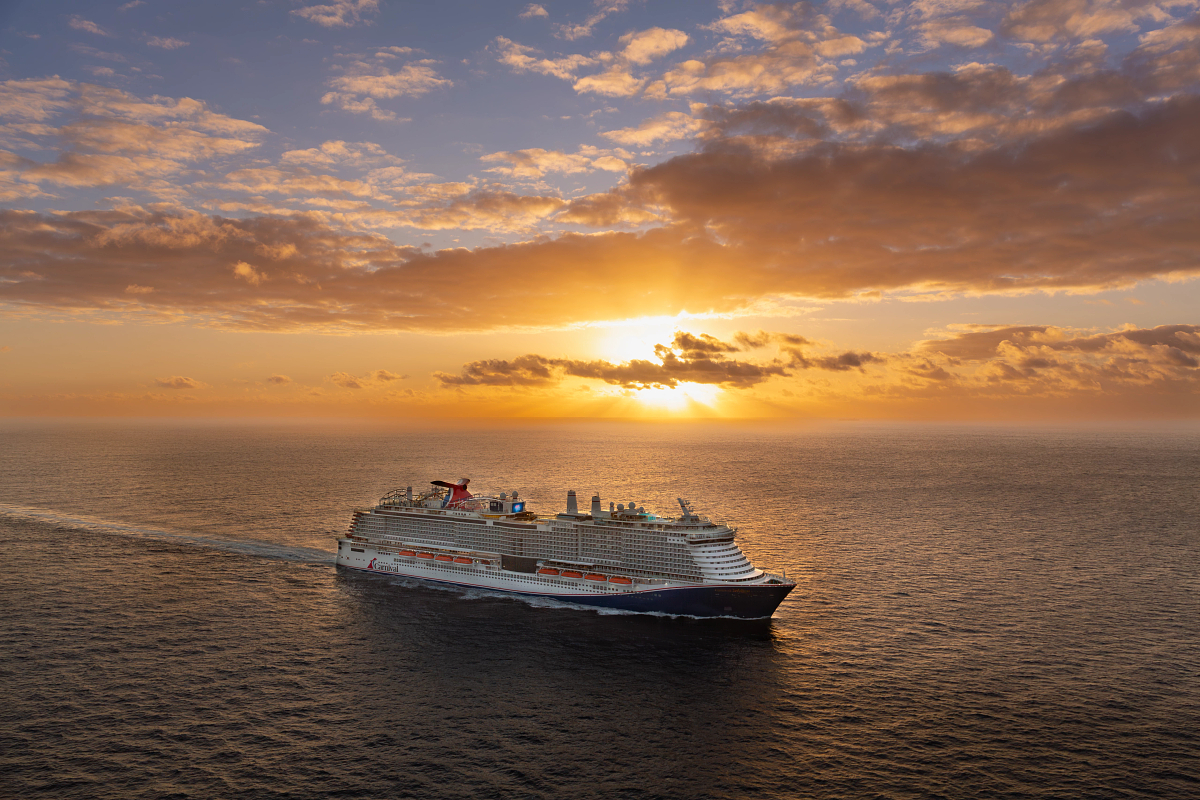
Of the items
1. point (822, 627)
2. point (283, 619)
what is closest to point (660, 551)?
point (822, 627)

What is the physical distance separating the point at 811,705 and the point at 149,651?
203 ft

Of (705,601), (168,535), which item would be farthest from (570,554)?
(168,535)

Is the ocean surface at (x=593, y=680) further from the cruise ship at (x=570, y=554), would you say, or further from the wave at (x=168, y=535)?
the cruise ship at (x=570, y=554)

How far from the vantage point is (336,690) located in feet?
168

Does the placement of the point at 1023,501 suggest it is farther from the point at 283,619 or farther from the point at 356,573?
the point at 283,619

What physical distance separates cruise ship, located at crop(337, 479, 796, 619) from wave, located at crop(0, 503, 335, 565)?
858cm

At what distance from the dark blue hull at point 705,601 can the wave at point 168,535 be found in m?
49.1

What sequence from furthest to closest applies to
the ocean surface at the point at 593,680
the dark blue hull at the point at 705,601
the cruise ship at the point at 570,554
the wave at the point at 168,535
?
the wave at the point at 168,535 → the cruise ship at the point at 570,554 → the dark blue hull at the point at 705,601 → the ocean surface at the point at 593,680

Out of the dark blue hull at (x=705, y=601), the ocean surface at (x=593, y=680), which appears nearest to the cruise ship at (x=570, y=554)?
the dark blue hull at (x=705, y=601)

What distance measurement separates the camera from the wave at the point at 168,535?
97000 mm

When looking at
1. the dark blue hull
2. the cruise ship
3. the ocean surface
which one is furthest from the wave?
the dark blue hull

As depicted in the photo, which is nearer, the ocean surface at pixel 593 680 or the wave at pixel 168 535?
the ocean surface at pixel 593 680

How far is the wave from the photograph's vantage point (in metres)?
97.0

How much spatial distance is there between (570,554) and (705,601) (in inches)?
812
